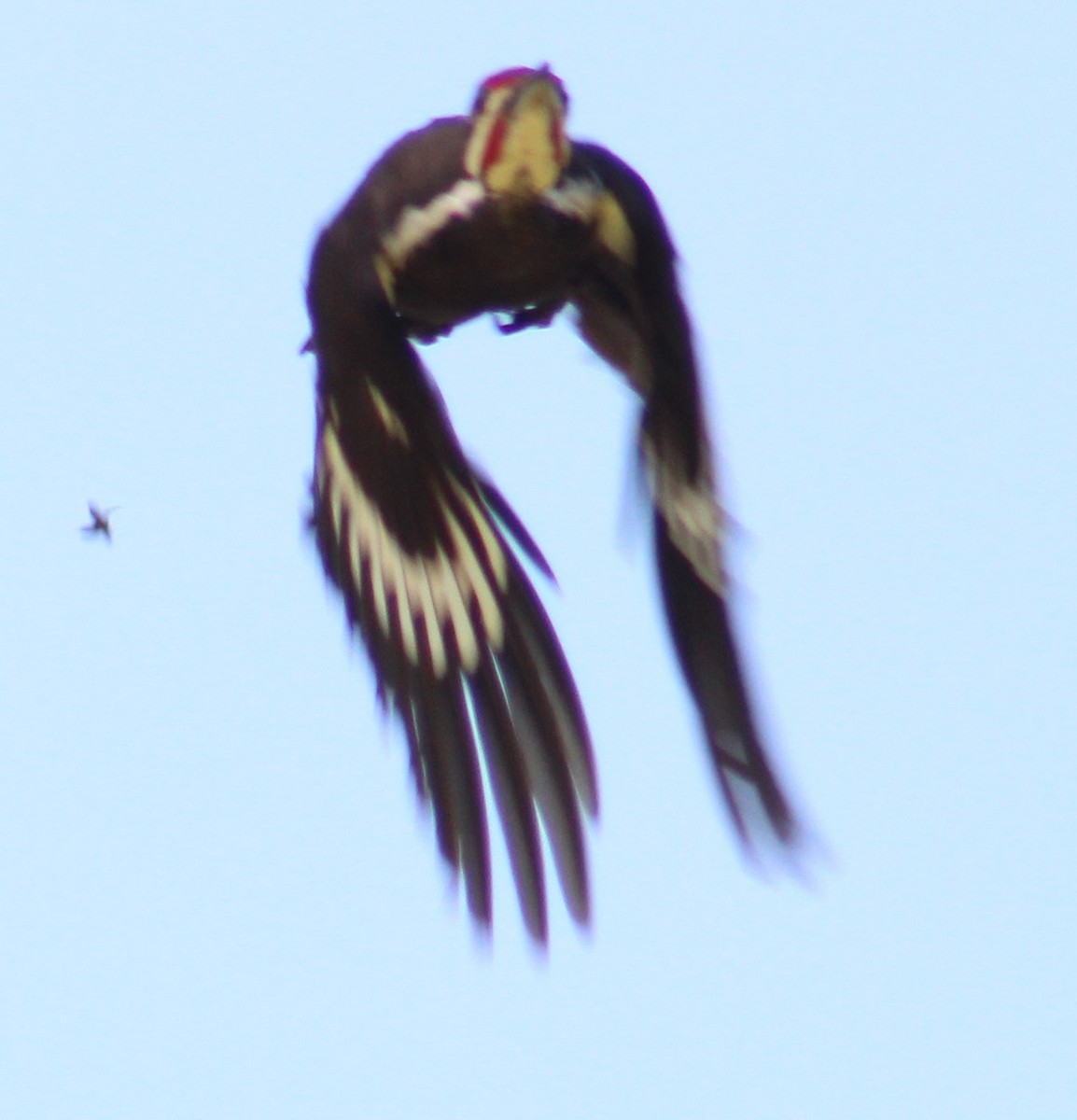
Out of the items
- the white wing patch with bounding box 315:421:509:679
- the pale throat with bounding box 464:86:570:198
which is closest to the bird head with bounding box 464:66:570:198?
the pale throat with bounding box 464:86:570:198

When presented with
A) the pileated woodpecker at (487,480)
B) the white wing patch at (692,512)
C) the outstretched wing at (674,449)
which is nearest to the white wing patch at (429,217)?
the pileated woodpecker at (487,480)

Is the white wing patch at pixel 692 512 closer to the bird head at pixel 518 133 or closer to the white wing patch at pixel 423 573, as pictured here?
the white wing patch at pixel 423 573

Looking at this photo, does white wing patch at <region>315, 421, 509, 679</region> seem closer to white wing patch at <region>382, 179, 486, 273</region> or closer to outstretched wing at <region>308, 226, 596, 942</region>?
outstretched wing at <region>308, 226, 596, 942</region>

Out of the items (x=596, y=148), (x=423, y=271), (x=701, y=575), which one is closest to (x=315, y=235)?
(x=423, y=271)

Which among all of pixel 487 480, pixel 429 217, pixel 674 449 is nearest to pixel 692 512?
pixel 674 449

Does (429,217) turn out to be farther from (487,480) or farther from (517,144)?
(487,480)

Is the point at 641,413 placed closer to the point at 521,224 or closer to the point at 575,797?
the point at 521,224
